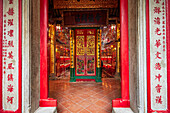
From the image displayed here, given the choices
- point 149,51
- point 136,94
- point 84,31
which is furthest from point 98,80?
point 149,51

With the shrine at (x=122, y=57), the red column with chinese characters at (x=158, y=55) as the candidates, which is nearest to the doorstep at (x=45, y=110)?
the shrine at (x=122, y=57)

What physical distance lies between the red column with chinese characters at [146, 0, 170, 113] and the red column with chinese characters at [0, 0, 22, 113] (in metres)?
2.25

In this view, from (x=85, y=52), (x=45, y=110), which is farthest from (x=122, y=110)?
(x=85, y=52)

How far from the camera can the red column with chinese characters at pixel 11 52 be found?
5.30ft

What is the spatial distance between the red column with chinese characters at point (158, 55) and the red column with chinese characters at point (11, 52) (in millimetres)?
2251

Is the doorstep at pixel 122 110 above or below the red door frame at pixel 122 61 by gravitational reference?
below

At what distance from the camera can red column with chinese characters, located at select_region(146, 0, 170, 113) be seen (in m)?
1.53

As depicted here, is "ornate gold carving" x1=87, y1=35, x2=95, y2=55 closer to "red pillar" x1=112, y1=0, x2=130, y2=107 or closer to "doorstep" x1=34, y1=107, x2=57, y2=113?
"red pillar" x1=112, y1=0, x2=130, y2=107

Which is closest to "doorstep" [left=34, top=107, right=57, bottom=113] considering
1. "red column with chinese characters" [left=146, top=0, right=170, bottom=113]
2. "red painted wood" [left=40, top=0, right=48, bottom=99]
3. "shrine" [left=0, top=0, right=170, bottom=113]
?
"shrine" [left=0, top=0, right=170, bottom=113]

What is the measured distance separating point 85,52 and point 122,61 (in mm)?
3591

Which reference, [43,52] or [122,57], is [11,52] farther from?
[122,57]

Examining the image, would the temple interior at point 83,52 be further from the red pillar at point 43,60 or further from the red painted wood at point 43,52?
the red painted wood at point 43,52

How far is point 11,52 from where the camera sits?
1.62 metres

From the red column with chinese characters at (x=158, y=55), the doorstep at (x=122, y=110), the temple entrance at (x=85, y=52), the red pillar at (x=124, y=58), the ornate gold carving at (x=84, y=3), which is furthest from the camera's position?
the temple entrance at (x=85, y=52)
